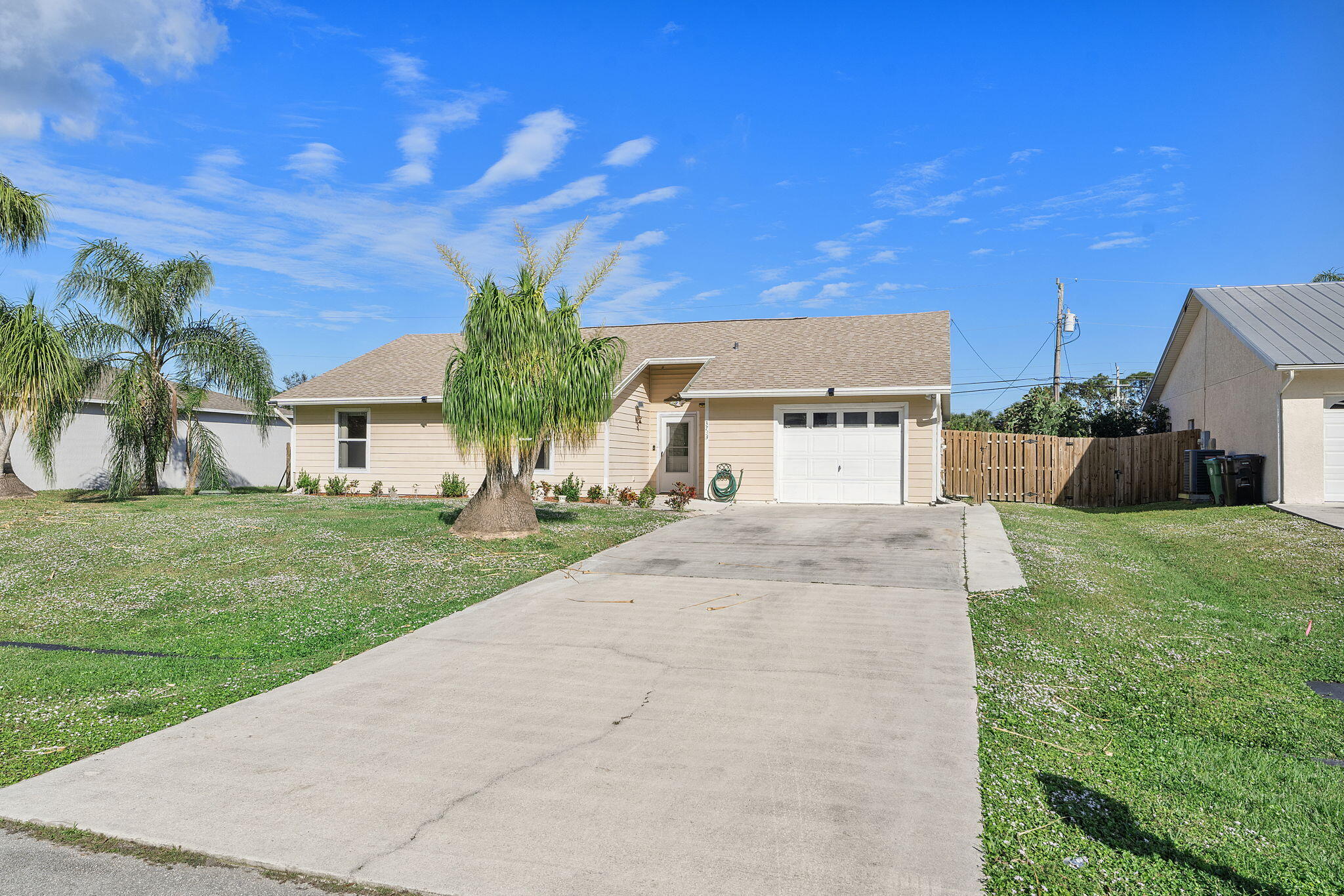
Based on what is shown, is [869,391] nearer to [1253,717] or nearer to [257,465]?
[1253,717]

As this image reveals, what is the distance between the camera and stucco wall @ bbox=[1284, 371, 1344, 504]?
561 inches

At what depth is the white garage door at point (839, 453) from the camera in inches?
651

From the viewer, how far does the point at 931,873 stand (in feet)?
10.3

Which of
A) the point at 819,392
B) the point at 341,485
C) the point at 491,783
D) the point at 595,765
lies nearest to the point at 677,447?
the point at 819,392

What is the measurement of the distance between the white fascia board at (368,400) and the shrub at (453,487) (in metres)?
1.83

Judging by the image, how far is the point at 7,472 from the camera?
50.9 feet

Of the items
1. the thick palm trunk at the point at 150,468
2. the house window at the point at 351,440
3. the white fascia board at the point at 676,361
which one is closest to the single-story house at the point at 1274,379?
the white fascia board at the point at 676,361

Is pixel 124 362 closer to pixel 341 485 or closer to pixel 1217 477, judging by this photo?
pixel 341 485

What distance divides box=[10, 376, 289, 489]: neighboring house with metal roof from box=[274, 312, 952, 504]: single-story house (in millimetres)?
2952

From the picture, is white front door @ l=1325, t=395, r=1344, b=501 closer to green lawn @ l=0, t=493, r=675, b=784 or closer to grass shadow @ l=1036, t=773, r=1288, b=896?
green lawn @ l=0, t=493, r=675, b=784

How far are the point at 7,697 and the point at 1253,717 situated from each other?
786 centimetres

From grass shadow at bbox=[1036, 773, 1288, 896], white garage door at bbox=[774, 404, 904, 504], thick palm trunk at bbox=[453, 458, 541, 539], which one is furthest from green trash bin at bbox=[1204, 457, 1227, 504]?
grass shadow at bbox=[1036, 773, 1288, 896]

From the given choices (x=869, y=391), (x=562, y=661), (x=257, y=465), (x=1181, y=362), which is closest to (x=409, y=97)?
(x=869, y=391)

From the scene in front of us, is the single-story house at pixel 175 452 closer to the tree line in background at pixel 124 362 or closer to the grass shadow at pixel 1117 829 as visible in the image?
the tree line in background at pixel 124 362
